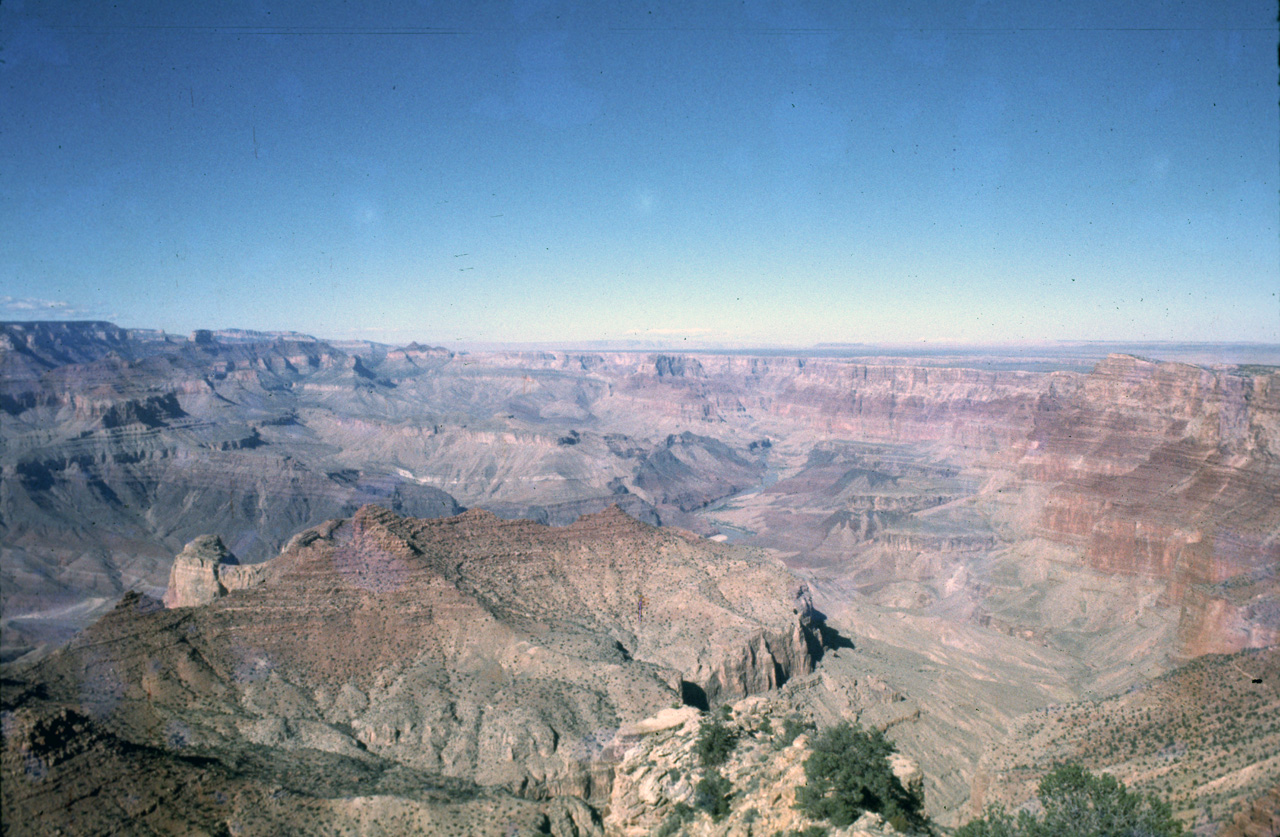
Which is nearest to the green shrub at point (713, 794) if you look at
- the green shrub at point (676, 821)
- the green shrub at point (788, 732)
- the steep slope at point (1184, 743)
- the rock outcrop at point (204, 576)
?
the green shrub at point (676, 821)

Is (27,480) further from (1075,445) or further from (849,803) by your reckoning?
(1075,445)

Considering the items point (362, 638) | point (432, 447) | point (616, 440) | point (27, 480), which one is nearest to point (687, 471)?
point (616, 440)

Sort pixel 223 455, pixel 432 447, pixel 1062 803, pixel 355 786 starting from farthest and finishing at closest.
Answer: pixel 432 447 → pixel 223 455 → pixel 355 786 → pixel 1062 803

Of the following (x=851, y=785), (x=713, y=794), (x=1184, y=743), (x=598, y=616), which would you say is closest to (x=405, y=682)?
(x=598, y=616)

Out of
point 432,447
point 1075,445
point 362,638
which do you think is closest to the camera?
point 362,638

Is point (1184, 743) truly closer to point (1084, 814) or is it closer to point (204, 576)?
point (1084, 814)

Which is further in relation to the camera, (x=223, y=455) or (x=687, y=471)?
(x=687, y=471)

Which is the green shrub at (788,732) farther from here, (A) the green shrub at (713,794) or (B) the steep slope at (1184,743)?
(B) the steep slope at (1184,743)
